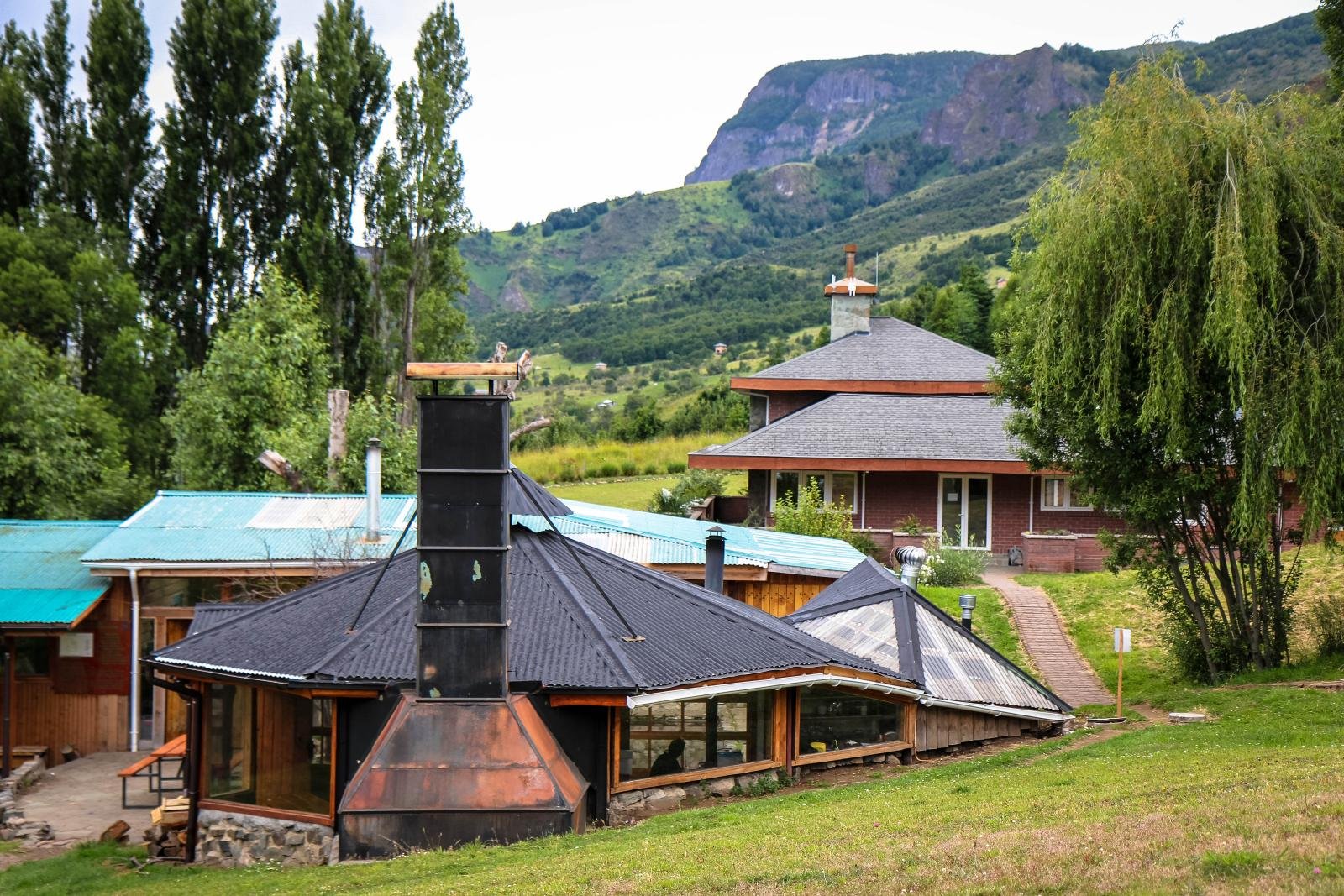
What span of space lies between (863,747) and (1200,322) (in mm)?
6837

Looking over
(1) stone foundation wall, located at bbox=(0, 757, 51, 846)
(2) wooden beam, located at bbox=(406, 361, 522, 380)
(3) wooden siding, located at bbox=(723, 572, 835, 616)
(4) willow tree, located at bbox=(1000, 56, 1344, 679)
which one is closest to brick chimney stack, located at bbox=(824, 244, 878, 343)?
(3) wooden siding, located at bbox=(723, 572, 835, 616)

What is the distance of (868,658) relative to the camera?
15.2m

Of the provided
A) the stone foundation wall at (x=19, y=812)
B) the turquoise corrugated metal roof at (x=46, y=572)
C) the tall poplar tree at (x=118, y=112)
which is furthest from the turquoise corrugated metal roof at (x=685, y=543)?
the tall poplar tree at (x=118, y=112)

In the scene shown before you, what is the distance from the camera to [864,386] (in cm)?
3241

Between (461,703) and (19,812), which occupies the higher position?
(461,703)

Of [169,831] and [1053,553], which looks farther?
[1053,553]

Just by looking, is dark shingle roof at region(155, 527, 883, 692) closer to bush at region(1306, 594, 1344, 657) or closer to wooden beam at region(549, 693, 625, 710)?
wooden beam at region(549, 693, 625, 710)

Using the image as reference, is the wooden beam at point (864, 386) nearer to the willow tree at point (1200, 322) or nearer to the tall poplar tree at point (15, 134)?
the willow tree at point (1200, 322)

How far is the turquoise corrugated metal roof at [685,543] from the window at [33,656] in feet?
27.3

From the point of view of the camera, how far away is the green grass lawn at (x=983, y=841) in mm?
6973

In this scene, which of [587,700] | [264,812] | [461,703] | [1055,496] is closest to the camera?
[461,703]

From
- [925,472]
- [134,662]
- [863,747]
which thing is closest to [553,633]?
[863,747]

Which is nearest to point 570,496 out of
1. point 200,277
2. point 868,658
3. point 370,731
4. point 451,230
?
point 451,230

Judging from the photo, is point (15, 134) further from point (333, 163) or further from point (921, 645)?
point (921, 645)
